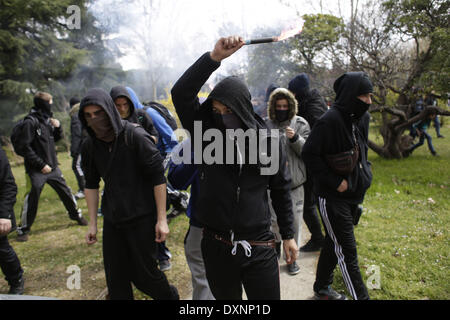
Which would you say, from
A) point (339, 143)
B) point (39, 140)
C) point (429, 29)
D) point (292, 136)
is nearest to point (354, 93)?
point (339, 143)

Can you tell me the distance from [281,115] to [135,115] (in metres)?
1.65

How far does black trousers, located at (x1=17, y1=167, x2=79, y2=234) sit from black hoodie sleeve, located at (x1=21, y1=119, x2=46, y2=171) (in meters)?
0.17

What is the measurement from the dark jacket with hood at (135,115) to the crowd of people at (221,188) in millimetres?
17

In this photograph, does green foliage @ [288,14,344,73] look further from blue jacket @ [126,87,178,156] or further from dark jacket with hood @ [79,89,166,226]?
dark jacket with hood @ [79,89,166,226]

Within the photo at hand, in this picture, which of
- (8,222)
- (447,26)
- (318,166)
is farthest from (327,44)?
(8,222)

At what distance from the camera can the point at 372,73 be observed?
24.8 feet

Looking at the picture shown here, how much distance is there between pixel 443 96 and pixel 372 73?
2.16 m

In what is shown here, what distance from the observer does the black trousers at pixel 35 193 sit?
4320mm

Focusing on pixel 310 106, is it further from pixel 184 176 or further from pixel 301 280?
pixel 184 176

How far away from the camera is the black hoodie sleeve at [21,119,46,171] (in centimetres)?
420

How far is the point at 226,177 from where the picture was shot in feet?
5.47

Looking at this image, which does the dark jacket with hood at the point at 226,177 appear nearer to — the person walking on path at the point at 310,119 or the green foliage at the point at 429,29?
the person walking on path at the point at 310,119

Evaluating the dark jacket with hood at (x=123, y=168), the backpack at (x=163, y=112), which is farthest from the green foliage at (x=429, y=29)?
the dark jacket with hood at (x=123, y=168)

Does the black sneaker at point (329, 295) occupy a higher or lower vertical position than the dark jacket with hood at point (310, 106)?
lower
